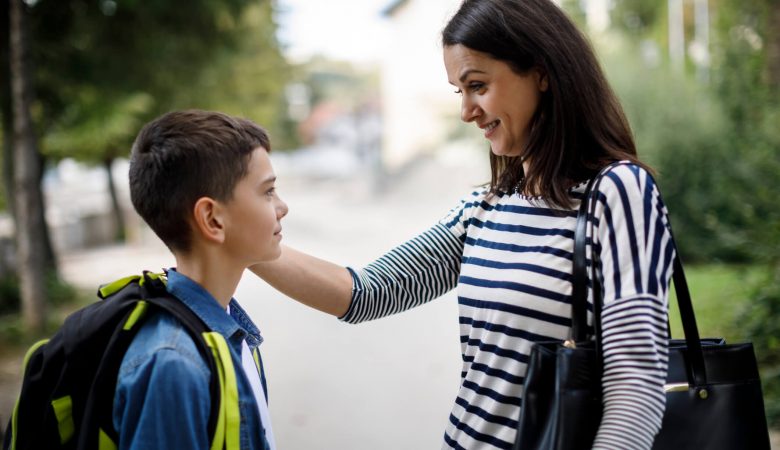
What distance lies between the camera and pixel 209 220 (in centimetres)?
168

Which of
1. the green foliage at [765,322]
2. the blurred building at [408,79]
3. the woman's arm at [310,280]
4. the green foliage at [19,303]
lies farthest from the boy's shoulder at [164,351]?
the blurred building at [408,79]

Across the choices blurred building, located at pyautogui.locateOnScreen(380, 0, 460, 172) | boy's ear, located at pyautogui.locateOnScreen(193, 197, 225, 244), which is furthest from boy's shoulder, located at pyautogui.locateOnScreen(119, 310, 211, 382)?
blurred building, located at pyautogui.locateOnScreen(380, 0, 460, 172)

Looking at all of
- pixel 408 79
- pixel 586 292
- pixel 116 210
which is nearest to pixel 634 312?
pixel 586 292

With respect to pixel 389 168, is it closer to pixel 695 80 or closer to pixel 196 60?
pixel 695 80

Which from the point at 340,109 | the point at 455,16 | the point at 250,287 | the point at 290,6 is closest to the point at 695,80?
the point at 250,287

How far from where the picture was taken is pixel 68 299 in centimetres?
1148

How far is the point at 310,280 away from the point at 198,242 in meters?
0.49

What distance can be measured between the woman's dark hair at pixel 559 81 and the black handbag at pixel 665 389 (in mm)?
157

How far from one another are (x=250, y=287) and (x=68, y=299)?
2624 mm

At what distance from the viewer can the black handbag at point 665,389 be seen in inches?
61.9

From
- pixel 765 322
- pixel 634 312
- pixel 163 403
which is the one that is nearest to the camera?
pixel 163 403

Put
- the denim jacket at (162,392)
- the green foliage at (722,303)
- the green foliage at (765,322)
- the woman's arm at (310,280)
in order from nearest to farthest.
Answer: the denim jacket at (162,392) → the woman's arm at (310,280) → the green foliage at (765,322) → the green foliage at (722,303)

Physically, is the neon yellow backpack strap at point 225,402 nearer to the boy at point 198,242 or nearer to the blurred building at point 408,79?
the boy at point 198,242

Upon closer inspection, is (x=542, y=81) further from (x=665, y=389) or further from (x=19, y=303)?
(x=19, y=303)
